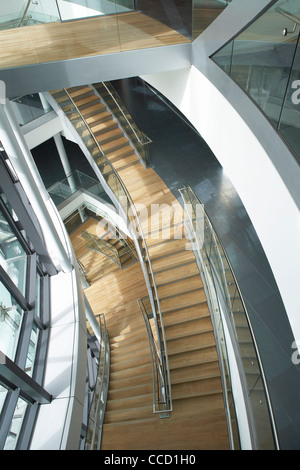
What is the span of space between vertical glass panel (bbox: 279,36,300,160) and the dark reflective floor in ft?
14.2

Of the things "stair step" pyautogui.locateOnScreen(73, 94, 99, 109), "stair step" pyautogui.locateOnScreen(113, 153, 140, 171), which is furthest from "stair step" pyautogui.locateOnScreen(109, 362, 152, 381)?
"stair step" pyautogui.locateOnScreen(73, 94, 99, 109)

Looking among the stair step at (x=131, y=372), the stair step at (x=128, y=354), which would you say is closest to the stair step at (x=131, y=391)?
the stair step at (x=131, y=372)

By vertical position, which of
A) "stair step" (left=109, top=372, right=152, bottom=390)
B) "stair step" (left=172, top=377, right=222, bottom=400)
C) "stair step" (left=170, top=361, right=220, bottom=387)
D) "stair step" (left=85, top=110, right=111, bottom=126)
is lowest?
"stair step" (left=172, top=377, right=222, bottom=400)

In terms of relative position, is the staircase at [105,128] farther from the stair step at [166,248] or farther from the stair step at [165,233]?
the stair step at [166,248]

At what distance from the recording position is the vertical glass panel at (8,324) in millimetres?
5113

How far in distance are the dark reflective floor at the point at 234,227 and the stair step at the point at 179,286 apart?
0.98 meters

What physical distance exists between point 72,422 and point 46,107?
10.0m

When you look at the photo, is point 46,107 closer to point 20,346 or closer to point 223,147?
point 223,147

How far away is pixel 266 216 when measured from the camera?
15.1 ft

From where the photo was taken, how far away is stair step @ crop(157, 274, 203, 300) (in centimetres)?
800

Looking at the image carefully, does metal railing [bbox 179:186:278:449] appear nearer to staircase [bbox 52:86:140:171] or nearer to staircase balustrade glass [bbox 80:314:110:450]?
staircase balustrade glass [bbox 80:314:110:450]

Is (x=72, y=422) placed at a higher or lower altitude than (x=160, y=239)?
lower

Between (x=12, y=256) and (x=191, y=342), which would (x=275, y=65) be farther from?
(x=191, y=342)
